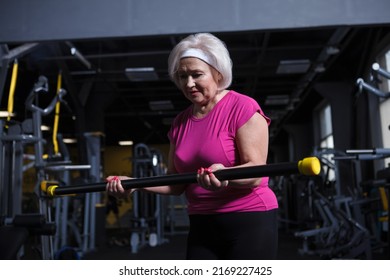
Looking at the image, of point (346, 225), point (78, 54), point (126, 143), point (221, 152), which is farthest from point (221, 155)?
point (126, 143)

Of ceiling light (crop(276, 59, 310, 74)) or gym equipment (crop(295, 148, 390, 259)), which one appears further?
ceiling light (crop(276, 59, 310, 74))

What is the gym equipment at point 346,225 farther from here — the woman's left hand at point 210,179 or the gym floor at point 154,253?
the woman's left hand at point 210,179

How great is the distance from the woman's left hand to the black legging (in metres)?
0.11

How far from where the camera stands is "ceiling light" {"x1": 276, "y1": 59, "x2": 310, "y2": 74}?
536 cm

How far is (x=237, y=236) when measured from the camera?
41.3 inches

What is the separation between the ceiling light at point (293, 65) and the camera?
5.36 m

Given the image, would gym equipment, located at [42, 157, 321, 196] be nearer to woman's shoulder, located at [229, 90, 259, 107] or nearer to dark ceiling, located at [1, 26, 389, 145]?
woman's shoulder, located at [229, 90, 259, 107]

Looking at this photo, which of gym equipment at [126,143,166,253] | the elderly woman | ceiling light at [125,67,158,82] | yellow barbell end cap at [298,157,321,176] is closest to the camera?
yellow barbell end cap at [298,157,321,176]

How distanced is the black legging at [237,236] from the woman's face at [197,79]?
1.01 feet

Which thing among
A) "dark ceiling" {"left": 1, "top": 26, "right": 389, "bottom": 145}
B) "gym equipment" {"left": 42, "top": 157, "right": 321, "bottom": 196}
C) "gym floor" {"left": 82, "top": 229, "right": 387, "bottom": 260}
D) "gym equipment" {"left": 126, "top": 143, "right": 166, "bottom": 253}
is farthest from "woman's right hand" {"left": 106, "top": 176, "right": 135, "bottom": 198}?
"gym equipment" {"left": 126, "top": 143, "right": 166, "bottom": 253}

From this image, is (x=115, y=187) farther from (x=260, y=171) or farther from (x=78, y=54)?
(x=78, y=54)
